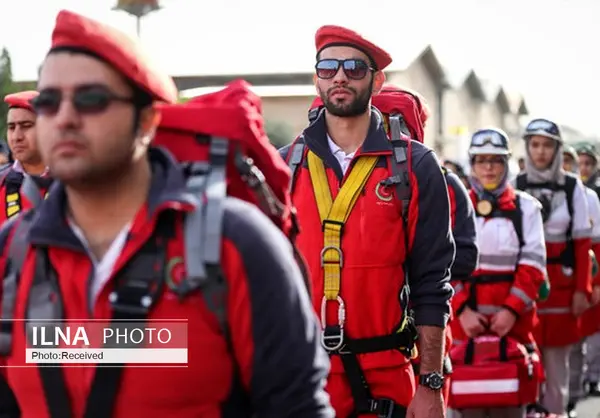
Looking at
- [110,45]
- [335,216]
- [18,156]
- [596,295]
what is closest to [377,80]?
[335,216]

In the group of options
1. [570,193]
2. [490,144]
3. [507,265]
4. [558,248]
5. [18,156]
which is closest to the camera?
[18,156]

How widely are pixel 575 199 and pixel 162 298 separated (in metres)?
9.08

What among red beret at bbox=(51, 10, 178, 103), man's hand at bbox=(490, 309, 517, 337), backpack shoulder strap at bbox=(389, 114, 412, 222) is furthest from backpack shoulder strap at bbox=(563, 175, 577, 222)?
red beret at bbox=(51, 10, 178, 103)

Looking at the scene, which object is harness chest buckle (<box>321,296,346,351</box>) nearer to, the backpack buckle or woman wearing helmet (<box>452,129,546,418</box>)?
the backpack buckle

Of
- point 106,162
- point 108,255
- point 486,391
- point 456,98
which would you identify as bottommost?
point 486,391

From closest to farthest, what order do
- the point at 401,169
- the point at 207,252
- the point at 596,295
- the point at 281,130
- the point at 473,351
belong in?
1. the point at 207,252
2. the point at 401,169
3. the point at 473,351
4. the point at 596,295
5. the point at 281,130

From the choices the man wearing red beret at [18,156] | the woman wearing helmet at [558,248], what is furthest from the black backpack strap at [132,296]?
the woman wearing helmet at [558,248]

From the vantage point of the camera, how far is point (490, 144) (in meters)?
10.6

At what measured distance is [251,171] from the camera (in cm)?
365

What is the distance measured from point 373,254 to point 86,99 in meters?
3.01

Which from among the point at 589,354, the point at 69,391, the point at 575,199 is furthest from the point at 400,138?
the point at 589,354

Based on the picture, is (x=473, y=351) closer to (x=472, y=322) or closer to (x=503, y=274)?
(x=472, y=322)

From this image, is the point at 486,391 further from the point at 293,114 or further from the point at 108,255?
the point at 293,114

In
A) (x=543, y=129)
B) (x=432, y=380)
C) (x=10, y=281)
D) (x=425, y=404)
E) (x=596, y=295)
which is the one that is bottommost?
(x=425, y=404)
